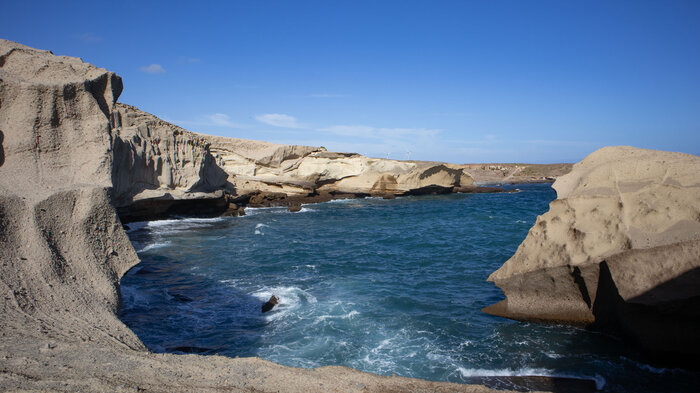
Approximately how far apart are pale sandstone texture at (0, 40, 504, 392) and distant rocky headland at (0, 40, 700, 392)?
0.06ft

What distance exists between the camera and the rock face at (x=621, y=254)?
5656 mm

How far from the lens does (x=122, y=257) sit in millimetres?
5766

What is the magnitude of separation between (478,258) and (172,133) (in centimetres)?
1870

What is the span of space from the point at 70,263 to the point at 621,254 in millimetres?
7720

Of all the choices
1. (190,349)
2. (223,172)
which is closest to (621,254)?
(190,349)

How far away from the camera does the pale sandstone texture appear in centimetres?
345

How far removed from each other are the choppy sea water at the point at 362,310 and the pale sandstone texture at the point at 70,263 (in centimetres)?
280

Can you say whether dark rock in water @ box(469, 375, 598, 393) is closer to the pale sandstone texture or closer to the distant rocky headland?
the distant rocky headland

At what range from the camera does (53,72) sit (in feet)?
21.4

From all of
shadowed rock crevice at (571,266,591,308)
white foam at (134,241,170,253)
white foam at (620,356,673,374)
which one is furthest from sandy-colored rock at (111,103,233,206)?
white foam at (620,356,673,374)

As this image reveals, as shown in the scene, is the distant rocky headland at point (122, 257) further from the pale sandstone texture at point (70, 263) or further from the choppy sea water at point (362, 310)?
the choppy sea water at point (362, 310)

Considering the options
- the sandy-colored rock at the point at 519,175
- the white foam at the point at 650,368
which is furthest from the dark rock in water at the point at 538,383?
the sandy-colored rock at the point at 519,175

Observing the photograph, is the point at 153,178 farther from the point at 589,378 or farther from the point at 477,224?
the point at 589,378

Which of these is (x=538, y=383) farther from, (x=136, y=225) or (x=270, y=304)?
(x=136, y=225)
